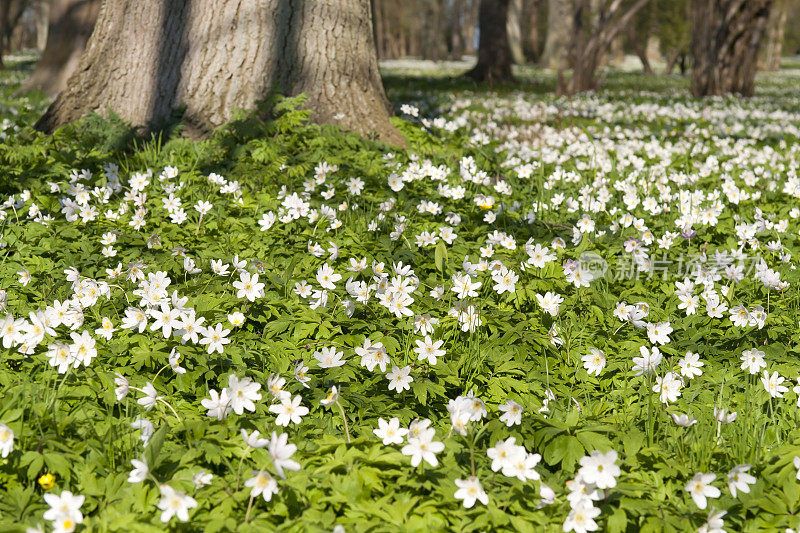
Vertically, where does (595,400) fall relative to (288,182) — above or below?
below

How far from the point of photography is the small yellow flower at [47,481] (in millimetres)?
1921

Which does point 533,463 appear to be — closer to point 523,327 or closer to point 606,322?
point 523,327

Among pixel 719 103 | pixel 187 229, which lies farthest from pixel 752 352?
pixel 719 103

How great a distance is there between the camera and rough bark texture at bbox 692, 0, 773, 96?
1216cm

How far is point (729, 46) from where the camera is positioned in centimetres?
1288

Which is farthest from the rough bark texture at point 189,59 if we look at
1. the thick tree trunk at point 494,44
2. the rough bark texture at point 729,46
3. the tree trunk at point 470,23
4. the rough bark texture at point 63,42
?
the tree trunk at point 470,23

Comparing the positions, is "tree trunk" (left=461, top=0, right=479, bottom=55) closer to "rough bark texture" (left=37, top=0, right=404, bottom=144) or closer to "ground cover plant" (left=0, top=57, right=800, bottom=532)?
"rough bark texture" (left=37, top=0, right=404, bottom=144)

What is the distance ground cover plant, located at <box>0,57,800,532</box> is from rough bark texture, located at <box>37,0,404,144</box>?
0.37m

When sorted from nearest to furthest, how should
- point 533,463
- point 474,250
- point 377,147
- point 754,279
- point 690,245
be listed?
point 533,463
point 754,279
point 474,250
point 690,245
point 377,147

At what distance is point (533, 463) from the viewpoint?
194cm

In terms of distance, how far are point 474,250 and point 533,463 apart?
2009mm

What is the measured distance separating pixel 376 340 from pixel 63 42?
33.6ft

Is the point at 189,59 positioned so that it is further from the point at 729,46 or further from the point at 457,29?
the point at 457,29

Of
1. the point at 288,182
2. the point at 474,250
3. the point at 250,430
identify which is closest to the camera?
the point at 250,430
